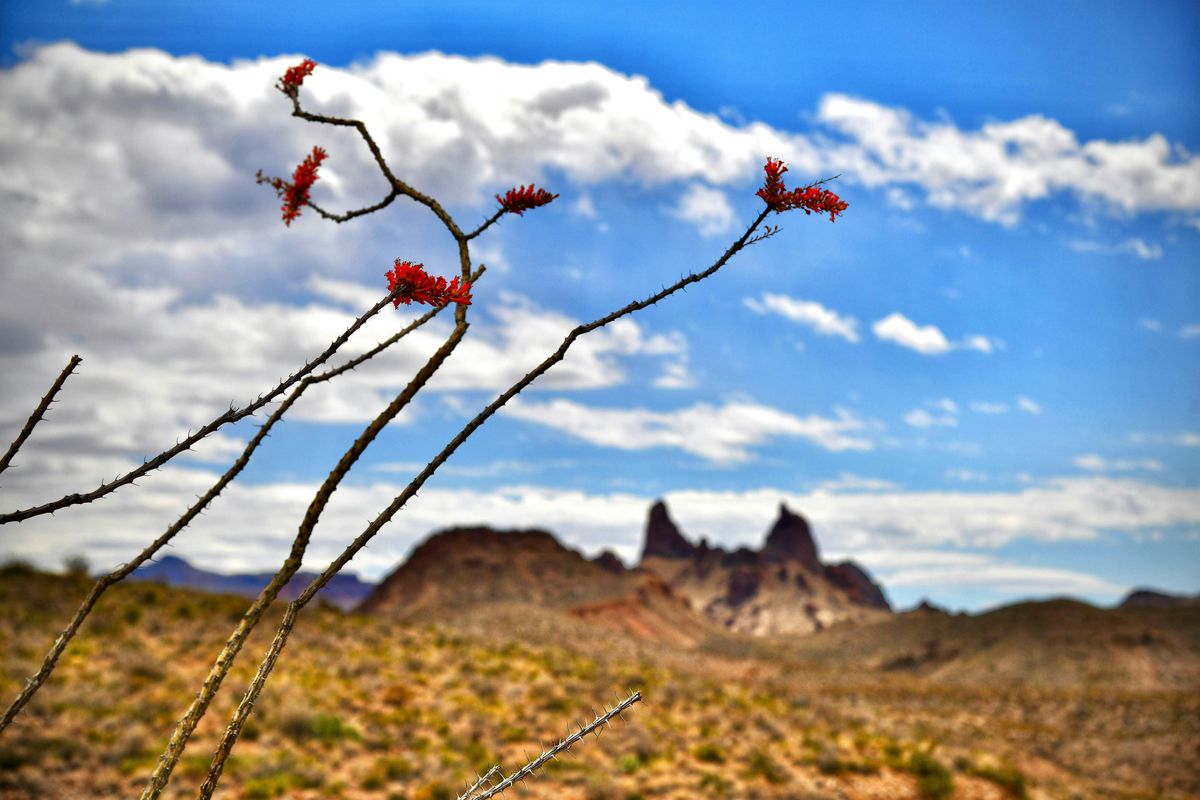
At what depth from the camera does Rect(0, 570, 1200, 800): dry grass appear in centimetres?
1467

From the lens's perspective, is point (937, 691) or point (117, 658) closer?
point (117, 658)

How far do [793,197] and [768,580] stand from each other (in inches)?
5602

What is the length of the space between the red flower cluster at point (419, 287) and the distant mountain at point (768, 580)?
122 m

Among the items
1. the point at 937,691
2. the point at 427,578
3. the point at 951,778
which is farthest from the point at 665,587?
the point at 951,778

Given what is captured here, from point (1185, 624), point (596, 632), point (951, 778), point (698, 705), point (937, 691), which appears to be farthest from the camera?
point (1185, 624)

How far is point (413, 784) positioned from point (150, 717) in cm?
→ 639

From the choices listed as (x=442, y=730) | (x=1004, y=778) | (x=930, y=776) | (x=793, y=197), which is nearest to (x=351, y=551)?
(x=793, y=197)

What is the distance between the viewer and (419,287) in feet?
7.64

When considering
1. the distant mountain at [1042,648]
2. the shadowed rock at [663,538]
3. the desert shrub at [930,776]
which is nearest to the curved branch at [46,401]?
the desert shrub at [930,776]

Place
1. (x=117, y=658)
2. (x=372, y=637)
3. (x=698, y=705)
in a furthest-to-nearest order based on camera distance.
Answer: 1. (x=372, y=637)
2. (x=698, y=705)
3. (x=117, y=658)

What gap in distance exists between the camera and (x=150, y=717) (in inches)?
666

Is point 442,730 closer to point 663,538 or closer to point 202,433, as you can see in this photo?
point 202,433

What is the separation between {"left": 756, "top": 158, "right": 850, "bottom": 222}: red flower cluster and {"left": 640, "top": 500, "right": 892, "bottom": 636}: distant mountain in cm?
12178

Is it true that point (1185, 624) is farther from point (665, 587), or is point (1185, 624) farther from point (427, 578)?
point (427, 578)
